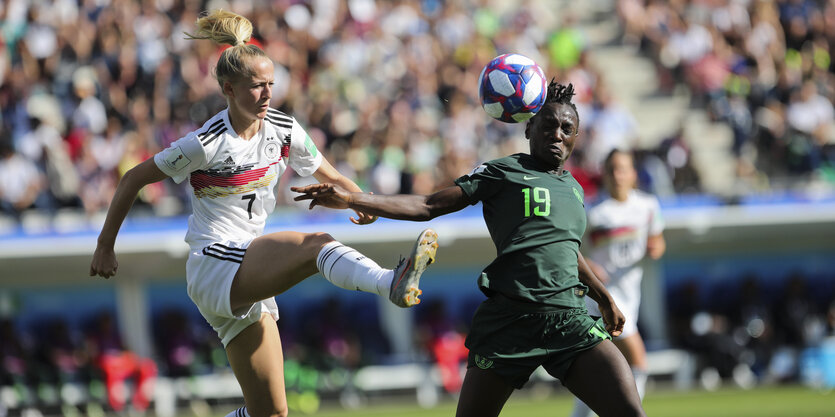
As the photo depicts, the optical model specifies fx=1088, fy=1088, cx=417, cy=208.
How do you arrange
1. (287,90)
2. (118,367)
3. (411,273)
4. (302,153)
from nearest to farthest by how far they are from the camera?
(411,273) < (302,153) < (118,367) < (287,90)

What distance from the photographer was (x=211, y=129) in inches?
239

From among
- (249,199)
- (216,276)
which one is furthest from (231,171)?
(216,276)

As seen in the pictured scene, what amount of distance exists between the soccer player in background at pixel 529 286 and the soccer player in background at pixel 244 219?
1.52 feet

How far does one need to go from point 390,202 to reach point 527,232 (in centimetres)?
76

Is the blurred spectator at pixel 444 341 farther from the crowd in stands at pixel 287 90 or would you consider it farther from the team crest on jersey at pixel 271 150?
the team crest on jersey at pixel 271 150

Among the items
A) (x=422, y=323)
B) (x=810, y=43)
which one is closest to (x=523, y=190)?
(x=422, y=323)

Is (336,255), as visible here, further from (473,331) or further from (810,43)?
(810,43)

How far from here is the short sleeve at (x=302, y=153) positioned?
6391 millimetres

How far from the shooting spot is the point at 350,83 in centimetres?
1891

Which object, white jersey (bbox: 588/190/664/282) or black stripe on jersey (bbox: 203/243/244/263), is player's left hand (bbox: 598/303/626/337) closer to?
black stripe on jersey (bbox: 203/243/244/263)

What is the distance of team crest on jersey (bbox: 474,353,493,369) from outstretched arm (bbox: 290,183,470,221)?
0.79m

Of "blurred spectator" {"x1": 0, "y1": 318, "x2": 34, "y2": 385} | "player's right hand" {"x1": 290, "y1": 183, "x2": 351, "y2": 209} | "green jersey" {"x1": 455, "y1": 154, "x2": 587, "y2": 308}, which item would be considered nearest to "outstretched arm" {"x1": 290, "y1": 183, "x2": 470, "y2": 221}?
"player's right hand" {"x1": 290, "y1": 183, "x2": 351, "y2": 209}

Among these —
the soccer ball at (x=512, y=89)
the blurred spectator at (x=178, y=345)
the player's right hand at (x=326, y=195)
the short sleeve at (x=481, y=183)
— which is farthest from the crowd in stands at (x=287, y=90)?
the player's right hand at (x=326, y=195)

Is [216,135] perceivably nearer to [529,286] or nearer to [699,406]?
[529,286]
